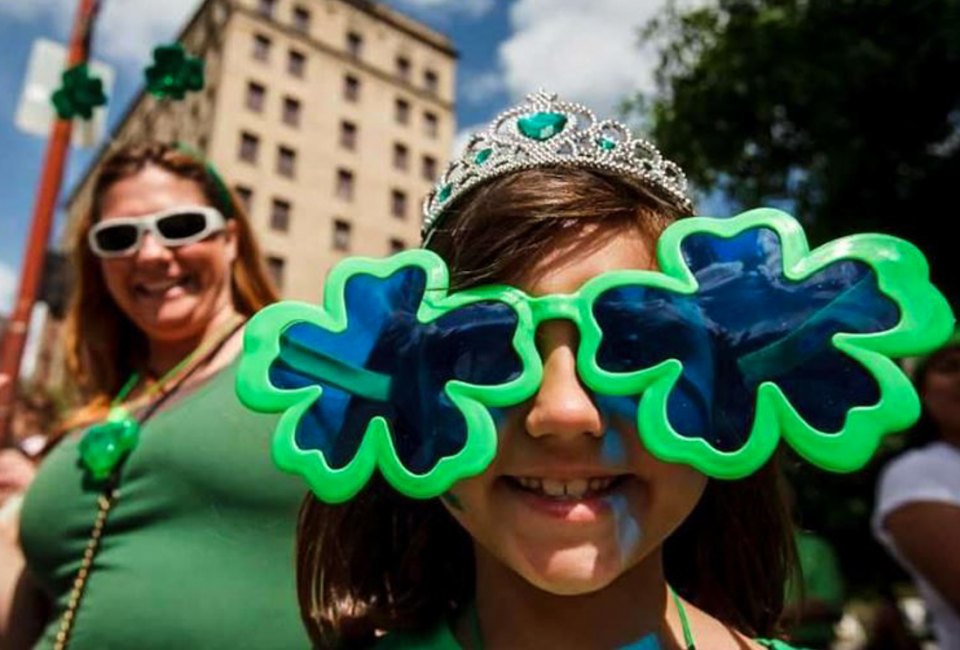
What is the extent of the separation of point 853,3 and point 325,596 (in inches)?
290

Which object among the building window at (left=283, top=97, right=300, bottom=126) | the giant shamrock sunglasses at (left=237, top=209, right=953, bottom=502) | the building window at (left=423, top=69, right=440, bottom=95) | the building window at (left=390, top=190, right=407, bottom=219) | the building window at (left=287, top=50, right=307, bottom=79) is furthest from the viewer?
the building window at (left=423, top=69, right=440, bottom=95)

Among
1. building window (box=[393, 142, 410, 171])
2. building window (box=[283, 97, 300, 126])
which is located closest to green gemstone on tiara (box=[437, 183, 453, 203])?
building window (box=[283, 97, 300, 126])

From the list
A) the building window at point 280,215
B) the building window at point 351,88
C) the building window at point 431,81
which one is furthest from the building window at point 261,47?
the building window at point 431,81

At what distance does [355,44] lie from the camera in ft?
86.5

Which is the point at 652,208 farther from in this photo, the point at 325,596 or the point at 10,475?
the point at 10,475

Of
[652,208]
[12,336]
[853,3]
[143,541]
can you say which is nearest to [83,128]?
[12,336]

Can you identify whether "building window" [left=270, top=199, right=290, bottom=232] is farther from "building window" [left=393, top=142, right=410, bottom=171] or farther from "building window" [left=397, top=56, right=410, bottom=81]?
"building window" [left=397, top=56, right=410, bottom=81]

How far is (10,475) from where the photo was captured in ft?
7.11

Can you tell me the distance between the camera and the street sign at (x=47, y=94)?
9.48 feet

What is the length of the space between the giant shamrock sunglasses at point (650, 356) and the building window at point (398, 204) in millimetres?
24940

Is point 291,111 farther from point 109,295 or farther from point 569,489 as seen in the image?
point 569,489

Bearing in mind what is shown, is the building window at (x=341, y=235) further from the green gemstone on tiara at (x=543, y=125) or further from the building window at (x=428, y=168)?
the green gemstone on tiara at (x=543, y=125)

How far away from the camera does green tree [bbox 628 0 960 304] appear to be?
6715 mm

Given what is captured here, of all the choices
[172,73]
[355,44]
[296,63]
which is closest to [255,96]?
[296,63]
